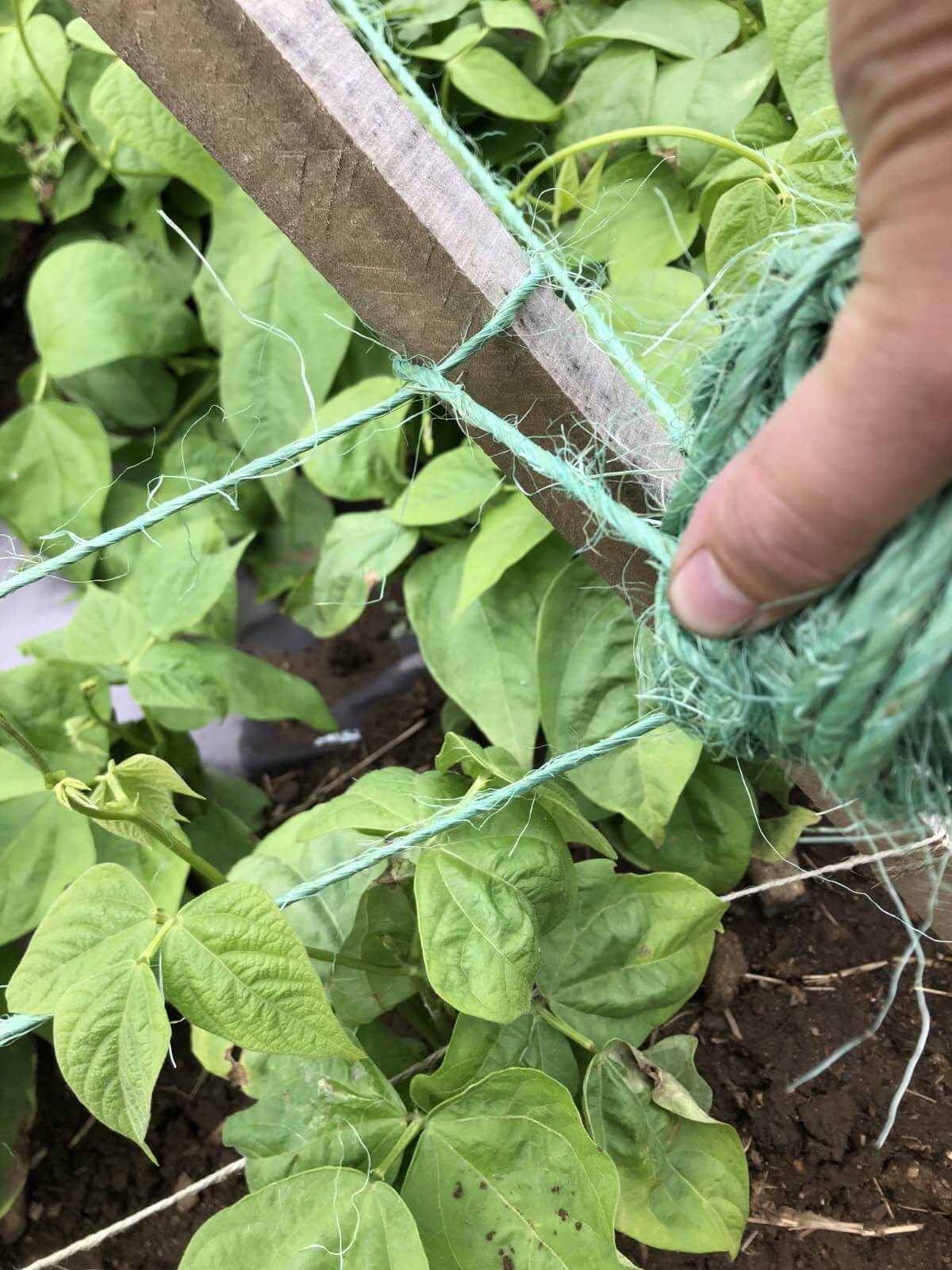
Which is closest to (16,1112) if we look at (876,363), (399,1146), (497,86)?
(399,1146)

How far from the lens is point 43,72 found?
3.39ft

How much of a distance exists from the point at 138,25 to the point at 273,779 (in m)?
0.86

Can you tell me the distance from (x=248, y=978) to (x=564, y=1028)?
251 mm

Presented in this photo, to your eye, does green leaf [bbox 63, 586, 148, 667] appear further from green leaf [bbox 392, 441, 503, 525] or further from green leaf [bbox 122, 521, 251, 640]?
green leaf [bbox 392, 441, 503, 525]

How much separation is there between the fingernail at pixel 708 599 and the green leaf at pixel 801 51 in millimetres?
583

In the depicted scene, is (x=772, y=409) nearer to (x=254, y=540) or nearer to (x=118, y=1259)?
(x=118, y=1259)

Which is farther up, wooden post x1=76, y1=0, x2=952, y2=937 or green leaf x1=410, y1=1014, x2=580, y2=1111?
wooden post x1=76, y1=0, x2=952, y2=937

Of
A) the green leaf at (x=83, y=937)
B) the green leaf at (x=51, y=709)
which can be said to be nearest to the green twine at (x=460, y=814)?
the green leaf at (x=83, y=937)

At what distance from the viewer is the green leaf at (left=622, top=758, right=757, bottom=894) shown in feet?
2.38

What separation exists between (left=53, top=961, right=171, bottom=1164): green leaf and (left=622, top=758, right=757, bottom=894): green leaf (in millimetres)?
433

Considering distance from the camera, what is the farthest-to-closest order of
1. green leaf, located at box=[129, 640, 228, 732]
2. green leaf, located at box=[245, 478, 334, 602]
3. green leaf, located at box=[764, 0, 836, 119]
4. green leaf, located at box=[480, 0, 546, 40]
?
green leaf, located at box=[245, 478, 334, 602] → green leaf, located at box=[480, 0, 546, 40] → green leaf, located at box=[129, 640, 228, 732] → green leaf, located at box=[764, 0, 836, 119]

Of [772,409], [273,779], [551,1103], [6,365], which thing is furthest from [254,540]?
[772,409]

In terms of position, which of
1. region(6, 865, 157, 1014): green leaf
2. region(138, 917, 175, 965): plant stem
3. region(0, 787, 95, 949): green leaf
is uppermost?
region(6, 865, 157, 1014): green leaf

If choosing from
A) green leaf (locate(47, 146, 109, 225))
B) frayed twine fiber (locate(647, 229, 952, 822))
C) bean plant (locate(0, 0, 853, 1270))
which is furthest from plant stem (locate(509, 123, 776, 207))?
green leaf (locate(47, 146, 109, 225))
